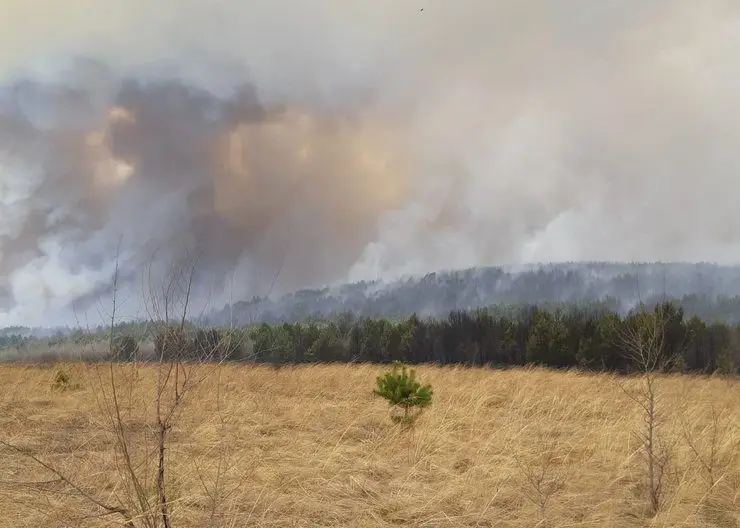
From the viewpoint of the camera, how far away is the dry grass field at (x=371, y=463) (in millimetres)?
4332

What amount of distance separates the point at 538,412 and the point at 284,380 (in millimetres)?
7318

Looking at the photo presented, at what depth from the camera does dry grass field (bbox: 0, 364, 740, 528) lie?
Answer: 4.33 meters

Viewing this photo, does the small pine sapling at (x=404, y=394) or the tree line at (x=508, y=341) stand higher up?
the small pine sapling at (x=404, y=394)

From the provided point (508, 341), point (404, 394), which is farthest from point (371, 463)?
point (508, 341)

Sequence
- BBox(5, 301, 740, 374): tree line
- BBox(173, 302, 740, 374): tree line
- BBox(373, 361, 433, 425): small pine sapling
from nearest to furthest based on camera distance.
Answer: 1. BBox(5, 301, 740, 374): tree line
2. BBox(373, 361, 433, 425): small pine sapling
3. BBox(173, 302, 740, 374): tree line

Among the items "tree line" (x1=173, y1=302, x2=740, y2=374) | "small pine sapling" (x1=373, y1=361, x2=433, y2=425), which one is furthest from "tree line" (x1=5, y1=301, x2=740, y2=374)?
"small pine sapling" (x1=373, y1=361, x2=433, y2=425)

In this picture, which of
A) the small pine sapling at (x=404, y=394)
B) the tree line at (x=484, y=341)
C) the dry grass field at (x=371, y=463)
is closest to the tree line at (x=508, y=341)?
the tree line at (x=484, y=341)

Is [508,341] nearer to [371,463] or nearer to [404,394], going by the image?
[404,394]

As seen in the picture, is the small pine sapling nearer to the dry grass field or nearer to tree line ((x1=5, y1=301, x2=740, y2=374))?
the dry grass field

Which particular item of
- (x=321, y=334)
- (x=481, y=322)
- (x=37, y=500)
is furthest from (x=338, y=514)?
(x=321, y=334)

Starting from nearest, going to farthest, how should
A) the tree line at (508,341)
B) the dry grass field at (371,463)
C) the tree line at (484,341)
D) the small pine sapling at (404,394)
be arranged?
the tree line at (484,341) < the dry grass field at (371,463) < the small pine sapling at (404,394) < the tree line at (508,341)

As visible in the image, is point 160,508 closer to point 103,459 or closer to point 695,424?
point 103,459

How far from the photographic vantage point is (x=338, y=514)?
14.4 feet

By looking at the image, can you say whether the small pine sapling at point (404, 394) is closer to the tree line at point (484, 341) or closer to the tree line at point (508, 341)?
the tree line at point (484, 341)
